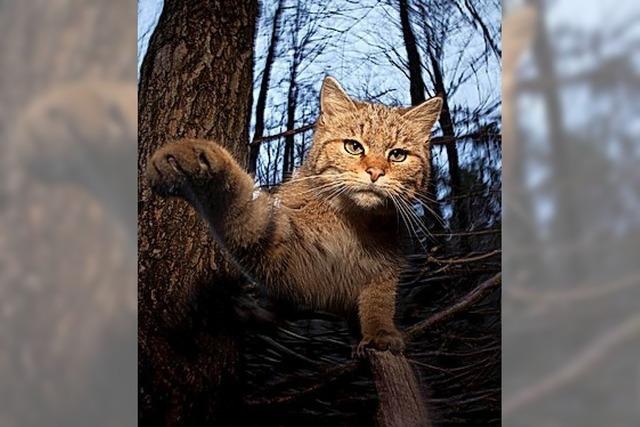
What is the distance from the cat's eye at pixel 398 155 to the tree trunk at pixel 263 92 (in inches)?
10.5

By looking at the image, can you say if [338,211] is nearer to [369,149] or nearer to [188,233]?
[369,149]

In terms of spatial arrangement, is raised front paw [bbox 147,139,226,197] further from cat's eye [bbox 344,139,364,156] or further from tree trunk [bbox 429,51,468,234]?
tree trunk [bbox 429,51,468,234]

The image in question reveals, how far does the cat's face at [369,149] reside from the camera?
5.47 feet

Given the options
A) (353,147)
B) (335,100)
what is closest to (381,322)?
(353,147)

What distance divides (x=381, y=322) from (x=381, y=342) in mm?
40

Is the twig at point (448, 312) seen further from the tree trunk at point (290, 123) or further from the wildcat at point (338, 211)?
the tree trunk at point (290, 123)

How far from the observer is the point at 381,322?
170 centimetres
